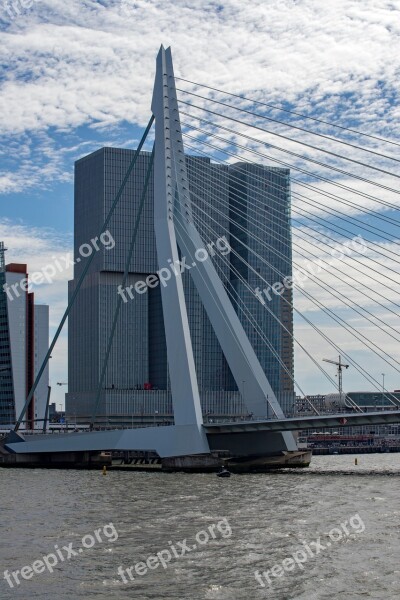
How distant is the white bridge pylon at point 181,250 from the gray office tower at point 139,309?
56.5 metres

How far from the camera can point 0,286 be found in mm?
128125

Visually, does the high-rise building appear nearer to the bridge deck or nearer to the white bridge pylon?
the white bridge pylon

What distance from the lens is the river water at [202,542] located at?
19.2 meters

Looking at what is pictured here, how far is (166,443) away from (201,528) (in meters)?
21.7

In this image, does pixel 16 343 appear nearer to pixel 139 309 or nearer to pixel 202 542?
pixel 139 309

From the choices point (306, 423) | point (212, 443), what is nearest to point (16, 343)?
point (212, 443)

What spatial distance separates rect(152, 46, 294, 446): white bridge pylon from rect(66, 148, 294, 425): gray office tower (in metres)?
56.5

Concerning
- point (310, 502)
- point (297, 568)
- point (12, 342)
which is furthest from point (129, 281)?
point (297, 568)

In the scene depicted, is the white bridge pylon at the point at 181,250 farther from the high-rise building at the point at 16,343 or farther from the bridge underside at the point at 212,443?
the high-rise building at the point at 16,343

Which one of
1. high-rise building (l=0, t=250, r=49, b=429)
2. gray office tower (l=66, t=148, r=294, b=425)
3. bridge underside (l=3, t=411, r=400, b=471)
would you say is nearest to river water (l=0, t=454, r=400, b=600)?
bridge underside (l=3, t=411, r=400, b=471)

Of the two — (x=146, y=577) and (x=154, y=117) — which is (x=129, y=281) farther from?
(x=146, y=577)

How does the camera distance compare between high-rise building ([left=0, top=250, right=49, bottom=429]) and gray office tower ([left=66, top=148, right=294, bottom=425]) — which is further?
high-rise building ([left=0, top=250, right=49, bottom=429])

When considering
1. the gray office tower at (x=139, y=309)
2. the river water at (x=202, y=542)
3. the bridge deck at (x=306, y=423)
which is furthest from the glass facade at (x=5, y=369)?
the river water at (x=202, y=542)

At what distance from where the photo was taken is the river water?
754 inches
